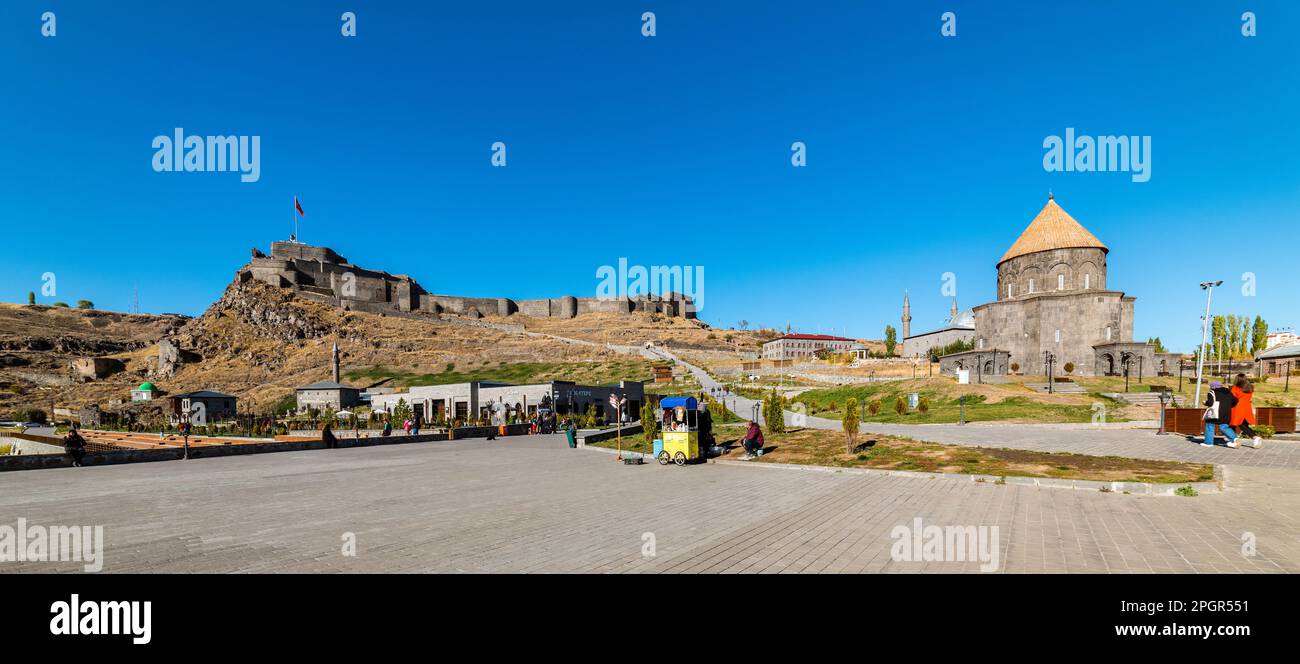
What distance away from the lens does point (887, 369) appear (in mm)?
60062

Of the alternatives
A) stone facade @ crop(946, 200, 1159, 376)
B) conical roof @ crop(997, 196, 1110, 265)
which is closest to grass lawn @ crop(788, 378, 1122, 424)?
stone facade @ crop(946, 200, 1159, 376)

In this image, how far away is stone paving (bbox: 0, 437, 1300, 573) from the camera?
5676 millimetres

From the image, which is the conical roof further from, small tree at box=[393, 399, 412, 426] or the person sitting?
small tree at box=[393, 399, 412, 426]

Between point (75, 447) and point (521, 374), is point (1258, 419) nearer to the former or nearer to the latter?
point (75, 447)

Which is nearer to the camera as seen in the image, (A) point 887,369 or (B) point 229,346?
(A) point 887,369

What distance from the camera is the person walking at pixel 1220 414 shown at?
47.3 ft

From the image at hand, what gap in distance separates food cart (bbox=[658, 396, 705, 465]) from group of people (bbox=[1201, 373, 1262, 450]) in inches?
555

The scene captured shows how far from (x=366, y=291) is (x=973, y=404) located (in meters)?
112

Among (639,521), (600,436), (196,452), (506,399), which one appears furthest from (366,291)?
(639,521)

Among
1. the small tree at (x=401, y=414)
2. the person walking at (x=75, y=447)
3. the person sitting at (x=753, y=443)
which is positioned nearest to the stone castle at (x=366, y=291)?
the small tree at (x=401, y=414)

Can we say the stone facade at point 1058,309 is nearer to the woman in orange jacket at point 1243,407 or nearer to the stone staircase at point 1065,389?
the stone staircase at point 1065,389
